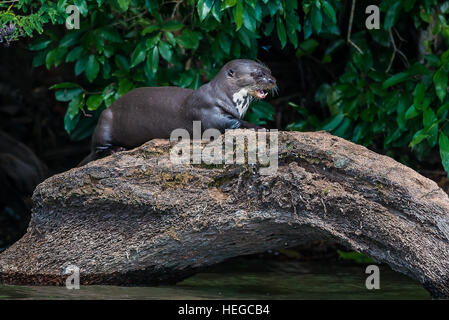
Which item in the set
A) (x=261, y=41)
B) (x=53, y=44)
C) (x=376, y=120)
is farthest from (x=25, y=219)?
(x=376, y=120)

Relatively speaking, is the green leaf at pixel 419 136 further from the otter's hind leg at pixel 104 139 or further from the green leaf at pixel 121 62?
the green leaf at pixel 121 62

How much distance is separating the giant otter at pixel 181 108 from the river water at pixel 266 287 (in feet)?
3.09

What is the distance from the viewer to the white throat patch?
4.13 metres

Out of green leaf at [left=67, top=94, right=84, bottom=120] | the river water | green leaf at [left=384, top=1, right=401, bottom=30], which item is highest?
green leaf at [left=384, top=1, right=401, bottom=30]

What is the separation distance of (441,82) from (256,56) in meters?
1.30

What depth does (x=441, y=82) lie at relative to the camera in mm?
4656

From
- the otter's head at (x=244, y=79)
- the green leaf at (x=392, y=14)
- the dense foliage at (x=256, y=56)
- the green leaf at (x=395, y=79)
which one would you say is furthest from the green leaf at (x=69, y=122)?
the green leaf at (x=392, y=14)

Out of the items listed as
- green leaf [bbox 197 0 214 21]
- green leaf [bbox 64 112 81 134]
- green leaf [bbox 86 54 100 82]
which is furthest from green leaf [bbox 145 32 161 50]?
green leaf [bbox 64 112 81 134]

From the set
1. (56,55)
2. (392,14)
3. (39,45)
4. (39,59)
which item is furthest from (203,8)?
(392,14)

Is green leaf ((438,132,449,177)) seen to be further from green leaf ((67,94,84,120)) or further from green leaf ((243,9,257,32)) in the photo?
green leaf ((67,94,84,120))

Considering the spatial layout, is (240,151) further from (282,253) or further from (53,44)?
(282,253)

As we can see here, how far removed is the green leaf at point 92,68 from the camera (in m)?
4.73

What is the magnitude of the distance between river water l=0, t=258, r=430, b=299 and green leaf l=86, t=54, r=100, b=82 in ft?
5.00

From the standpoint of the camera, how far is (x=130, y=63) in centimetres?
485
